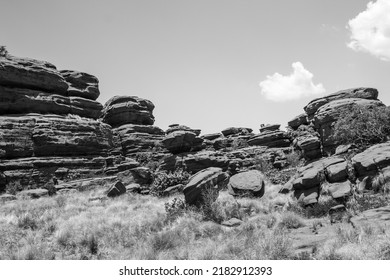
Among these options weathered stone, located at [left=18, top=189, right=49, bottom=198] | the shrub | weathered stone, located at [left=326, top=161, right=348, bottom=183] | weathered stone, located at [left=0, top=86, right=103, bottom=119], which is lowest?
the shrub

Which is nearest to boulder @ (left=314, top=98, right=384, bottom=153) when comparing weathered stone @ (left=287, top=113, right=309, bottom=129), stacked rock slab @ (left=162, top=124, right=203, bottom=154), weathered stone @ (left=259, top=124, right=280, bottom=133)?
weathered stone @ (left=287, top=113, right=309, bottom=129)

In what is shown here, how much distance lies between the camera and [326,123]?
29.4 m

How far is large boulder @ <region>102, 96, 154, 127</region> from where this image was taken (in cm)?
4412

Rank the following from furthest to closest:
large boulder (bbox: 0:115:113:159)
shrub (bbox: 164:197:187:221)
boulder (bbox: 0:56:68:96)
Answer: boulder (bbox: 0:56:68:96) → large boulder (bbox: 0:115:113:159) → shrub (bbox: 164:197:187:221)

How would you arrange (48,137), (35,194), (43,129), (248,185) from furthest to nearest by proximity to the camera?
(43,129), (48,137), (35,194), (248,185)

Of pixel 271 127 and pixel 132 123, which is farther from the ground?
pixel 132 123

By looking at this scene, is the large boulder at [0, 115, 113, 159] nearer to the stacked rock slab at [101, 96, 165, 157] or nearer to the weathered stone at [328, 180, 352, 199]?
the stacked rock slab at [101, 96, 165, 157]

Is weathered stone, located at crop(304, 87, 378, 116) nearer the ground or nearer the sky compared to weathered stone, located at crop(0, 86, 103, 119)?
nearer the ground

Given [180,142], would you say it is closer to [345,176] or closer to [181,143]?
[181,143]

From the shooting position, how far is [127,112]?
44062 mm

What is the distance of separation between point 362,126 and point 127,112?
3295cm

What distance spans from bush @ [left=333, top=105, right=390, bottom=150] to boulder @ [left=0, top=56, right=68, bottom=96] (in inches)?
1289

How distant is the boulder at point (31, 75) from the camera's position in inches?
1208

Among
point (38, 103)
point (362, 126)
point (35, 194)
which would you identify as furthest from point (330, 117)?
point (38, 103)
